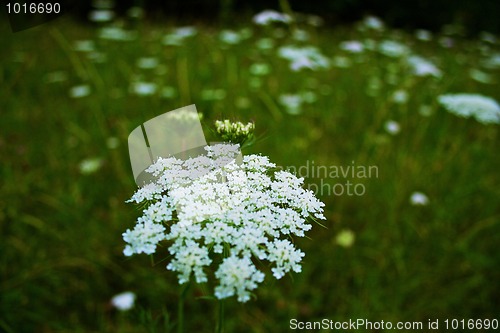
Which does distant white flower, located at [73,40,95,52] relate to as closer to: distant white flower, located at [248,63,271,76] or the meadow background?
the meadow background

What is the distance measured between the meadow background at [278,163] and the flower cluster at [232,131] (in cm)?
2

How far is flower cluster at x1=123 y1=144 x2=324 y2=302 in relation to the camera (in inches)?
13.7

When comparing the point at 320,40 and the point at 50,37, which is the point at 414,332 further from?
the point at 50,37

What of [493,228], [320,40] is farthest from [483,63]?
[493,228]

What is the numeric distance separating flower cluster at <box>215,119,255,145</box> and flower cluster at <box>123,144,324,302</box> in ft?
0.04

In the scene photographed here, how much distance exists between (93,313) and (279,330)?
1.69 feet

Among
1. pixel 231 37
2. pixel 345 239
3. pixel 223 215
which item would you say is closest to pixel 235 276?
pixel 223 215

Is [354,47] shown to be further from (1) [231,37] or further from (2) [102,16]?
(2) [102,16]

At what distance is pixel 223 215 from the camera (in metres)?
0.38

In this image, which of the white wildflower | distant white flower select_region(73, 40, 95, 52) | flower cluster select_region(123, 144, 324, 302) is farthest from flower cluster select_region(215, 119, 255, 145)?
distant white flower select_region(73, 40, 95, 52)

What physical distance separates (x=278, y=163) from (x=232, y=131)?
0.93 metres

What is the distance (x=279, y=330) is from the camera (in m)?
1.02

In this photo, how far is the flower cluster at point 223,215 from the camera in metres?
0.35

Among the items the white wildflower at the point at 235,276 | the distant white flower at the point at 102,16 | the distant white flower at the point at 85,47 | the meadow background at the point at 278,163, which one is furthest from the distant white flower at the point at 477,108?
the distant white flower at the point at 102,16
